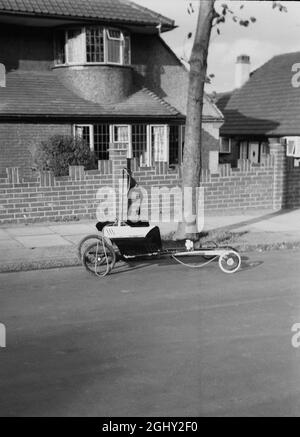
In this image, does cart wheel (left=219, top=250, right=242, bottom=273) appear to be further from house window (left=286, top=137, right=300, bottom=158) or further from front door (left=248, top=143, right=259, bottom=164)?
front door (left=248, top=143, right=259, bottom=164)

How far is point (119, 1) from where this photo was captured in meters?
21.5

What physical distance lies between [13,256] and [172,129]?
13105 millimetres

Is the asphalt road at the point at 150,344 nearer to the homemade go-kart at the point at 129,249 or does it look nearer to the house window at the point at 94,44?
the homemade go-kart at the point at 129,249

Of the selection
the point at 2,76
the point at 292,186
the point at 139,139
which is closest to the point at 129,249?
the point at 292,186

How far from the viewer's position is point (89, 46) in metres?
20.0

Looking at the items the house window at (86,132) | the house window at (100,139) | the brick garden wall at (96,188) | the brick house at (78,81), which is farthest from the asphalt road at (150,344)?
the house window at (100,139)

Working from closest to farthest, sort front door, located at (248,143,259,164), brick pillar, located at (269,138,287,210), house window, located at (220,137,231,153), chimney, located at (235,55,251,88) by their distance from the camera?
brick pillar, located at (269,138,287,210) < front door, located at (248,143,259,164) < house window, located at (220,137,231,153) < chimney, located at (235,55,251,88)

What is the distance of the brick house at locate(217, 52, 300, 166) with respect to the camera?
2628cm

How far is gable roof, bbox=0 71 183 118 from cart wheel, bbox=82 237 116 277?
10816 mm

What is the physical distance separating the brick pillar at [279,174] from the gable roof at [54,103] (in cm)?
561

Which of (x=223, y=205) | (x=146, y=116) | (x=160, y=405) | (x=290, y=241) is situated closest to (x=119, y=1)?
(x=146, y=116)

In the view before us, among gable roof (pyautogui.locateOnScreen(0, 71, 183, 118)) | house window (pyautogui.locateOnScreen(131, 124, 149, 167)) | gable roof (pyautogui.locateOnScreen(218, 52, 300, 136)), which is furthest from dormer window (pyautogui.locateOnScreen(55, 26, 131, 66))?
gable roof (pyautogui.locateOnScreen(218, 52, 300, 136))

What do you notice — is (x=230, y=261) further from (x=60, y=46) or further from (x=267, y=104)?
(x=267, y=104)
